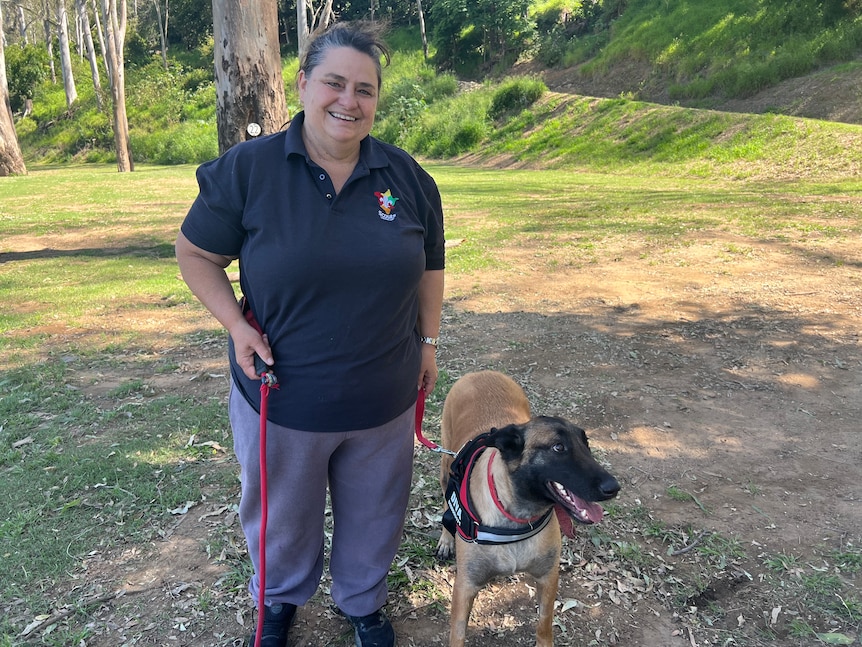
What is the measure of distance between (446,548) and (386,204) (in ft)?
6.37

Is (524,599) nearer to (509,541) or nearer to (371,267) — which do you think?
(509,541)

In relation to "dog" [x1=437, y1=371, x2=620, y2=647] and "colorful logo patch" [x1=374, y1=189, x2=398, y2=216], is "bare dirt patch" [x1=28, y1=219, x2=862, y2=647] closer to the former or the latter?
"dog" [x1=437, y1=371, x2=620, y2=647]

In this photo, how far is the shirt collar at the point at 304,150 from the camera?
2.21m

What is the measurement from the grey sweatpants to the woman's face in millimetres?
1046

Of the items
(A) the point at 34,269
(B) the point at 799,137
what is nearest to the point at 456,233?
(A) the point at 34,269

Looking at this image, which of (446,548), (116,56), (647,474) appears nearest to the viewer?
(446,548)

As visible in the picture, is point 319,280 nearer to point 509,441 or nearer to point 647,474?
point 509,441

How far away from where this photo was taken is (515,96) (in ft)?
95.0

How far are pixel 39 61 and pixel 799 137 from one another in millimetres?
46858

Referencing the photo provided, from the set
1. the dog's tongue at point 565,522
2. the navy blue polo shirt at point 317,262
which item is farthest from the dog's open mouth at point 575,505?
the navy blue polo shirt at point 317,262

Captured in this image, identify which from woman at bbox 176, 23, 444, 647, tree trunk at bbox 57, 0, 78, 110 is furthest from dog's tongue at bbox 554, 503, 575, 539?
tree trunk at bbox 57, 0, 78, 110

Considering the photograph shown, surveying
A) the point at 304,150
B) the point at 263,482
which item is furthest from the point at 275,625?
the point at 304,150

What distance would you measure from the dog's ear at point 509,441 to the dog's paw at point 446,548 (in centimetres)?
95

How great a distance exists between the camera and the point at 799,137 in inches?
645
